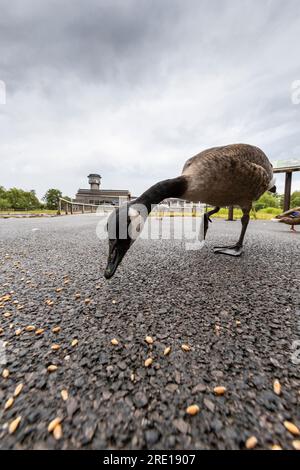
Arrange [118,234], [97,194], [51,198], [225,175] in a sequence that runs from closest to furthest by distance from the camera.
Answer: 1. [118,234]
2. [225,175]
3. [97,194]
4. [51,198]

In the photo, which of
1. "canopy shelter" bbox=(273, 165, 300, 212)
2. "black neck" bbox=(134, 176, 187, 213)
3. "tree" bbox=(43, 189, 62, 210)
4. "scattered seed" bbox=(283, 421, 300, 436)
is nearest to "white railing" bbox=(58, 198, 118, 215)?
"canopy shelter" bbox=(273, 165, 300, 212)

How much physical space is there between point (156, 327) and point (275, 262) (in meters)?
2.00

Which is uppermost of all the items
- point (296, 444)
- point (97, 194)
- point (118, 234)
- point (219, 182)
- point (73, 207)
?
point (97, 194)

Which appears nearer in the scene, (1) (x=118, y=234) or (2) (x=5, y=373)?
(2) (x=5, y=373)

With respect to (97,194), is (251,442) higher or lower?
lower

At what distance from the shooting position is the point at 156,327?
111cm

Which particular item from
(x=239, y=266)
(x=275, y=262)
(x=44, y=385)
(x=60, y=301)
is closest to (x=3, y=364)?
(x=44, y=385)

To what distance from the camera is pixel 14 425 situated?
0.62 m

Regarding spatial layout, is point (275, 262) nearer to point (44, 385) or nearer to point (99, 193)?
point (44, 385)

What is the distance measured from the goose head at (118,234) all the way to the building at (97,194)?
24696mm

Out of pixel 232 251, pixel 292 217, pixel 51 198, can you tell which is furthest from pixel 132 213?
pixel 51 198

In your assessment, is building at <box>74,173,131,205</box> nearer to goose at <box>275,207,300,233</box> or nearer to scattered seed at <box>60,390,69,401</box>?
goose at <box>275,207,300,233</box>

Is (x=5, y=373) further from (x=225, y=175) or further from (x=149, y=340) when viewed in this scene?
(x=225, y=175)

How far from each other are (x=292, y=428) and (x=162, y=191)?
6.20ft
